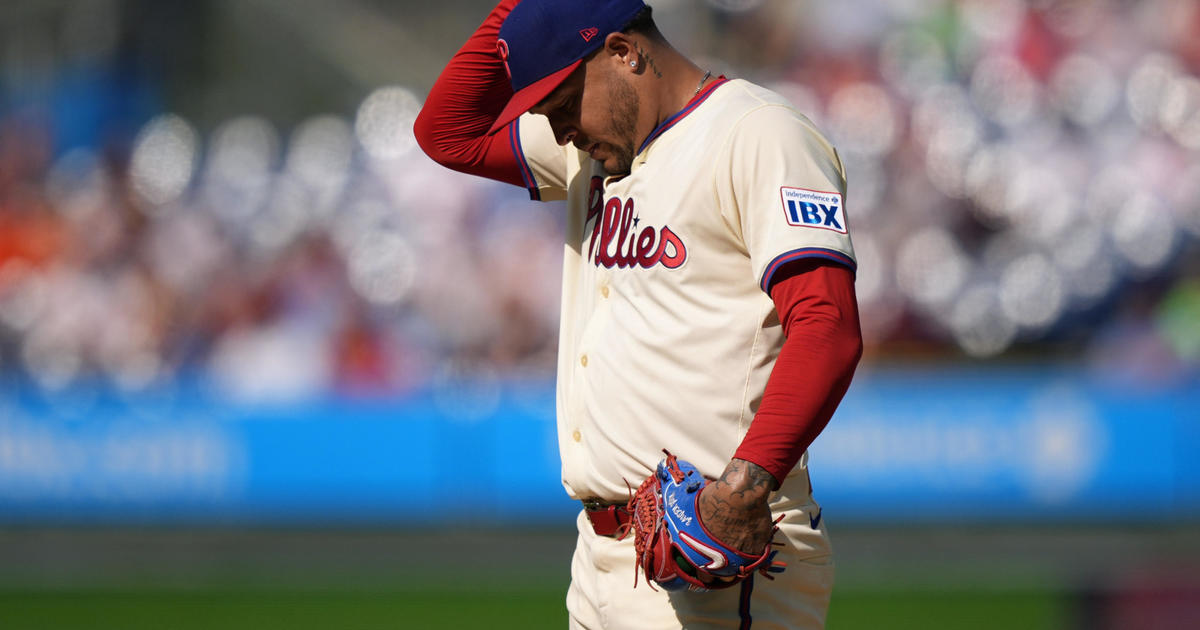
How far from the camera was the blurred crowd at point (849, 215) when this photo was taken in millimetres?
9070

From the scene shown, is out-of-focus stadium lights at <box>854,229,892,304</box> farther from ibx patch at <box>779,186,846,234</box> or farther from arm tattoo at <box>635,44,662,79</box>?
ibx patch at <box>779,186,846,234</box>

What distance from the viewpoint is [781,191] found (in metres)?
2.21

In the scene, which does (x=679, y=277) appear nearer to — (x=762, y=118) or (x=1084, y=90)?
(x=762, y=118)

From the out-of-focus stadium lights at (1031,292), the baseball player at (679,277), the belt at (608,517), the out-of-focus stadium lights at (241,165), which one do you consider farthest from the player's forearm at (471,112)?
the out-of-focus stadium lights at (241,165)

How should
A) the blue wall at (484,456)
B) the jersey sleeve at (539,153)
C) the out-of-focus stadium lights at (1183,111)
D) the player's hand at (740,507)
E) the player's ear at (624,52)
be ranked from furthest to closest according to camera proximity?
the out-of-focus stadium lights at (1183,111) < the blue wall at (484,456) < the jersey sleeve at (539,153) < the player's ear at (624,52) < the player's hand at (740,507)

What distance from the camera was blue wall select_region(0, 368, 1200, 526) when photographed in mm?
8289

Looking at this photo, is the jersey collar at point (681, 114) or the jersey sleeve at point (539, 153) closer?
the jersey collar at point (681, 114)

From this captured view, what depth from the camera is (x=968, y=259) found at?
9.23m

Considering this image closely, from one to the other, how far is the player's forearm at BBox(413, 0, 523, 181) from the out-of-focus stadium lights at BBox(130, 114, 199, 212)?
305 inches

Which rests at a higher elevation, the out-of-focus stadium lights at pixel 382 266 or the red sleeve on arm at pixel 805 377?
the out-of-focus stadium lights at pixel 382 266

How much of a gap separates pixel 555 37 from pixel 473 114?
0.65 meters

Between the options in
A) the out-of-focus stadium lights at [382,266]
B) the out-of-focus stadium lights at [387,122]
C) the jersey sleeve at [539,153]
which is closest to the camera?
the jersey sleeve at [539,153]

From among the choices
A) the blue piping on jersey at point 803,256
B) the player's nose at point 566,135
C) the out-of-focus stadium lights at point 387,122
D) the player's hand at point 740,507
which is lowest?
the player's hand at point 740,507

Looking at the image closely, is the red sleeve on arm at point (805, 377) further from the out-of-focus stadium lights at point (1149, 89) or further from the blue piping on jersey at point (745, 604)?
the out-of-focus stadium lights at point (1149, 89)
